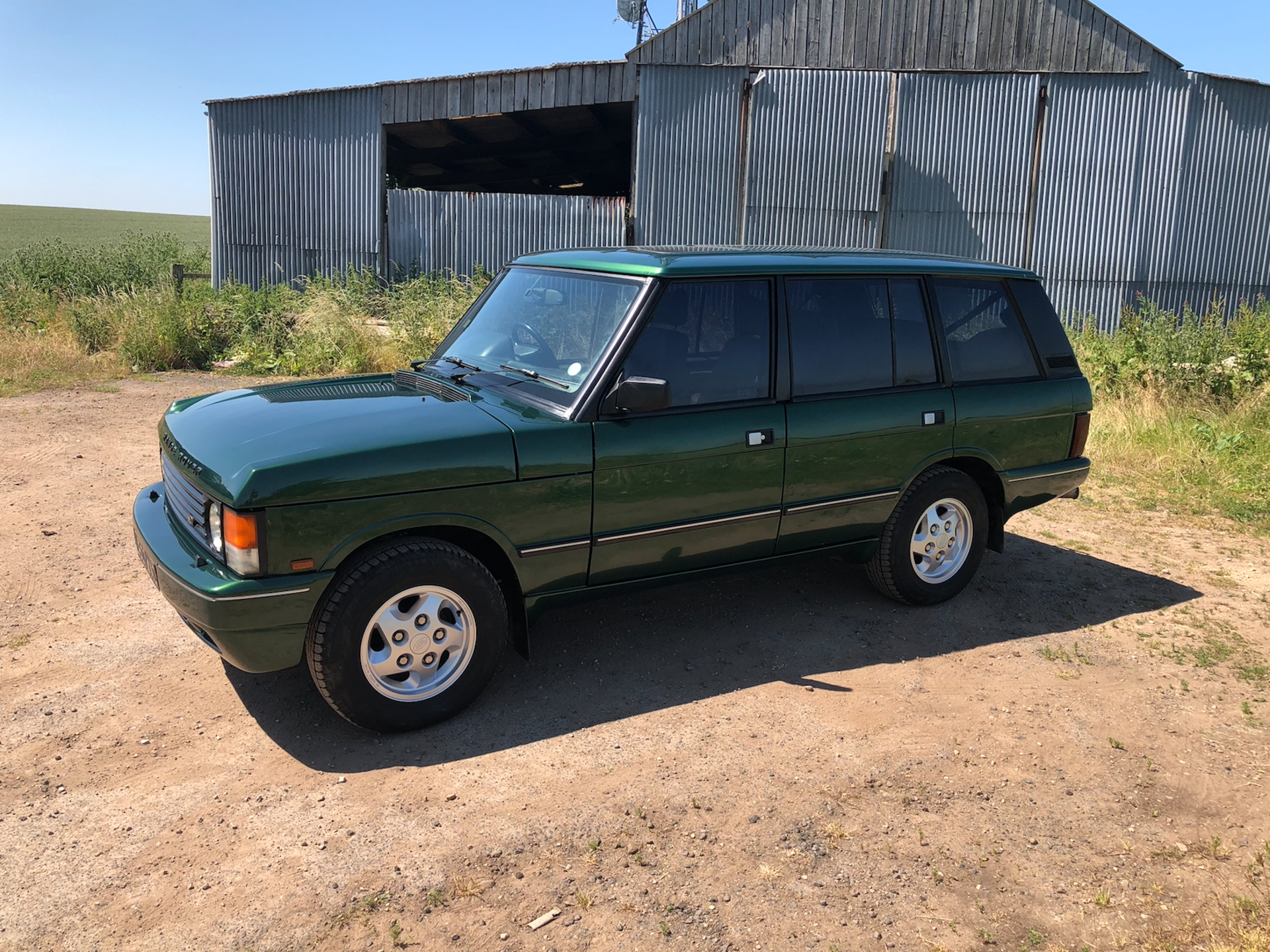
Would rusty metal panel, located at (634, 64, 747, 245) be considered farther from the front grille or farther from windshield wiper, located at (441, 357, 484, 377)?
the front grille

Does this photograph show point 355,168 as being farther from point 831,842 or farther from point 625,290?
point 831,842

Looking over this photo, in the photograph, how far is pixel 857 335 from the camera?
5027 millimetres

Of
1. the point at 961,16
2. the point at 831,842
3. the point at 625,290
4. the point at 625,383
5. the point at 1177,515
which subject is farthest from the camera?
the point at 961,16

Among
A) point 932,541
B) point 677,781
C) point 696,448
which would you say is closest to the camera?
point 677,781

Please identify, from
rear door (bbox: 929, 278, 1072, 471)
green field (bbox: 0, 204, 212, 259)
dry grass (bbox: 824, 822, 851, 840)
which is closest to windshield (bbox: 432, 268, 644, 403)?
rear door (bbox: 929, 278, 1072, 471)

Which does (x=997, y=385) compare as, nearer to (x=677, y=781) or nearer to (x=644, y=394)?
(x=644, y=394)

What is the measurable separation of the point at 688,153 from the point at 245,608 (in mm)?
14820

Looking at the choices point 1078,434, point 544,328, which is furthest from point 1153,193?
point 544,328

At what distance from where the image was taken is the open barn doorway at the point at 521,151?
1838cm

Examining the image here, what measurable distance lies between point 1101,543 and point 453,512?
4.98m

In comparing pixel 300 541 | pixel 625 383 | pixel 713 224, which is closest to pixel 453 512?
pixel 300 541

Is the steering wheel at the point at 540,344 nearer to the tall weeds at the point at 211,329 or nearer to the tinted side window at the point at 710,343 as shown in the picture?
the tinted side window at the point at 710,343

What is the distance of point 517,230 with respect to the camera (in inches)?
705

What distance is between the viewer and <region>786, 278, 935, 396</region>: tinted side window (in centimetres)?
482
